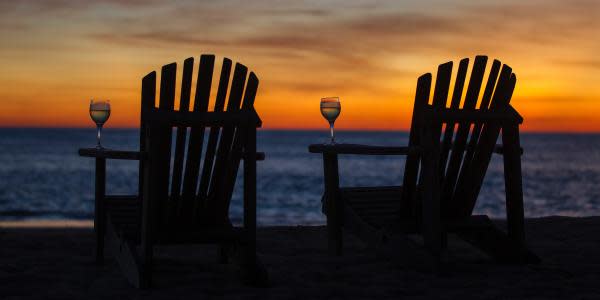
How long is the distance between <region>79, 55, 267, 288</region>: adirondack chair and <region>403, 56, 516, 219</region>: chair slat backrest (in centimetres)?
116

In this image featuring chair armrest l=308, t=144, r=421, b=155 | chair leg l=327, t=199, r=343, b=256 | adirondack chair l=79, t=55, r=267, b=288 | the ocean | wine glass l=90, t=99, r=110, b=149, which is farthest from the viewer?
the ocean

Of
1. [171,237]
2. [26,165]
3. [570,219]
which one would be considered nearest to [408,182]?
[171,237]

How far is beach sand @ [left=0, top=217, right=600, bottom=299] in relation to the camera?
4.58 metres

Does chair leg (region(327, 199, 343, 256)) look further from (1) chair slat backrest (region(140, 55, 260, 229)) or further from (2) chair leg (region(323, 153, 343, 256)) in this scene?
(1) chair slat backrest (region(140, 55, 260, 229))

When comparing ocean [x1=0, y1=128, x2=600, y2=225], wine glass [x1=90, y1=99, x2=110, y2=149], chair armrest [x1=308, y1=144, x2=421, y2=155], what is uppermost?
wine glass [x1=90, y1=99, x2=110, y2=149]

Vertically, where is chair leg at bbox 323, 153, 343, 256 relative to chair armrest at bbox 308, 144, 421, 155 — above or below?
below

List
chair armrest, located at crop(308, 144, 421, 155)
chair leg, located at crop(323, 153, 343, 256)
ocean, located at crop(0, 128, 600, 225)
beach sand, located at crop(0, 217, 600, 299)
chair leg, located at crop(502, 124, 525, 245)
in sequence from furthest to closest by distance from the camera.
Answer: ocean, located at crop(0, 128, 600, 225) → chair leg, located at crop(323, 153, 343, 256) → chair leg, located at crop(502, 124, 525, 245) → chair armrest, located at crop(308, 144, 421, 155) → beach sand, located at crop(0, 217, 600, 299)

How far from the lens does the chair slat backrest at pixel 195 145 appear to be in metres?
4.72

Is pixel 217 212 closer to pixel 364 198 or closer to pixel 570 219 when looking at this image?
pixel 364 198

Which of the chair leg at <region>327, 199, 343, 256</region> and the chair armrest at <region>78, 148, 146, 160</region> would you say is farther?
the chair leg at <region>327, 199, 343, 256</region>

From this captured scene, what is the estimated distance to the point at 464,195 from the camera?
5.43m

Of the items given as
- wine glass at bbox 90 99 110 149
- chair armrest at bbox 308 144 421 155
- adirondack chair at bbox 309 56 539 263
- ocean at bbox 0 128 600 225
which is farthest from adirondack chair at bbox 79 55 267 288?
ocean at bbox 0 128 600 225

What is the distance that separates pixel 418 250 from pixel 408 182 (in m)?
0.50

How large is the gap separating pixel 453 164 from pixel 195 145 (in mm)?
1888
